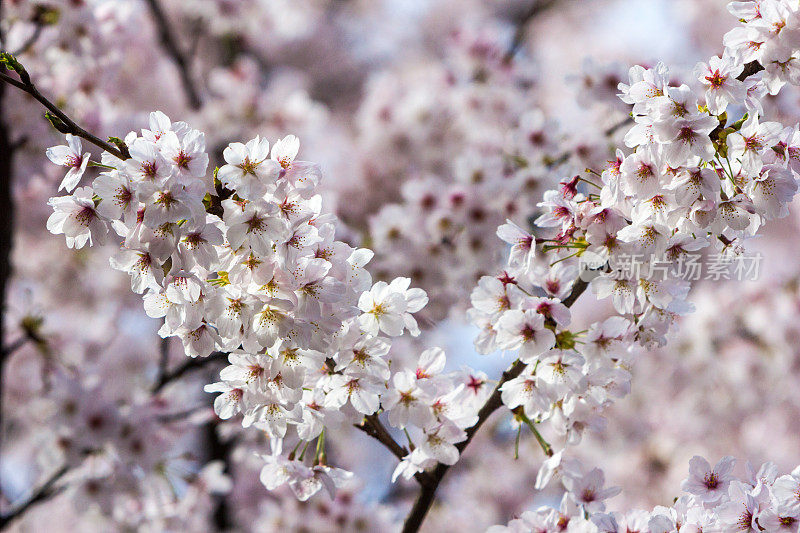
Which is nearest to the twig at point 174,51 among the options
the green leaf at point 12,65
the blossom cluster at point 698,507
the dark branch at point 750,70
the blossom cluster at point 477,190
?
the blossom cluster at point 477,190

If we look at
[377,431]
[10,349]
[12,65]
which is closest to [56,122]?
[12,65]

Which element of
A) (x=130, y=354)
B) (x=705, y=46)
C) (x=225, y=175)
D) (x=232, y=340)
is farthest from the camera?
(x=705, y=46)

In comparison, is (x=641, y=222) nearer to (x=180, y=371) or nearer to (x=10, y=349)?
(x=180, y=371)

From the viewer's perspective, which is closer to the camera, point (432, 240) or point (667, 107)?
point (667, 107)

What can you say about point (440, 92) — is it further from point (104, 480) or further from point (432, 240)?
point (104, 480)

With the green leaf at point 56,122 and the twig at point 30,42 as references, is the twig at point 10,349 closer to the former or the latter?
the twig at point 30,42

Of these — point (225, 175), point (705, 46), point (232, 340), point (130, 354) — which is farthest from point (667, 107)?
point (705, 46)
